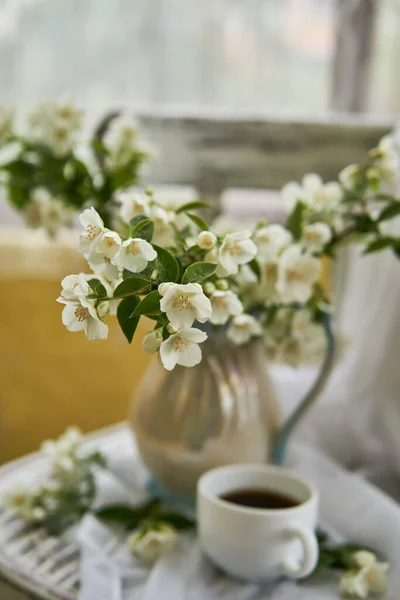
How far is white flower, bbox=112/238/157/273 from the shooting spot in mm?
431

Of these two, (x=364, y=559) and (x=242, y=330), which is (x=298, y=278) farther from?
(x=364, y=559)

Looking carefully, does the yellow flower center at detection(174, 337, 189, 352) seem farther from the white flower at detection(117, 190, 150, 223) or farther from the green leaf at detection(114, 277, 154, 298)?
the white flower at detection(117, 190, 150, 223)

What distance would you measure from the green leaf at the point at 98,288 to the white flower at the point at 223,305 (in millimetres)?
99

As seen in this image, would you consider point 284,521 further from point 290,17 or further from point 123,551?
point 290,17

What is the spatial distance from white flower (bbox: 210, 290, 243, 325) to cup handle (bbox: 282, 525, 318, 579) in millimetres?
175

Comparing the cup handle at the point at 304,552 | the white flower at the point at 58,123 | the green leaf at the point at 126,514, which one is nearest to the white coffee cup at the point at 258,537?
the cup handle at the point at 304,552

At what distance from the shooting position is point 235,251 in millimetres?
496

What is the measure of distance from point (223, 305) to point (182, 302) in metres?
0.12

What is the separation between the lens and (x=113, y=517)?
708mm

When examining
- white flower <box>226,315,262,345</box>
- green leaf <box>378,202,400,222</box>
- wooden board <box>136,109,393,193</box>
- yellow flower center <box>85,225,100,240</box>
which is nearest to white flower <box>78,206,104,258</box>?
yellow flower center <box>85,225,100,240</box>

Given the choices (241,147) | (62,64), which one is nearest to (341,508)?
(241,147)

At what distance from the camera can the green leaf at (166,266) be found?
458mm

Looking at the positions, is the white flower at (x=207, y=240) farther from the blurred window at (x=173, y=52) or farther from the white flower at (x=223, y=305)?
the blurred window at (x=173, y=52)

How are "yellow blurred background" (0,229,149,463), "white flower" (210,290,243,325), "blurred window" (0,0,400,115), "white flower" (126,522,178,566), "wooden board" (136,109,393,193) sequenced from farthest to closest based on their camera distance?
"yellow blurred background" (0,229,149,463) < "blurred window" (0,0,400,115) < "wooden board" (136,109,393,193) < "white flower" (126,522,178,566) < "white flower" (210,290,243,325)
